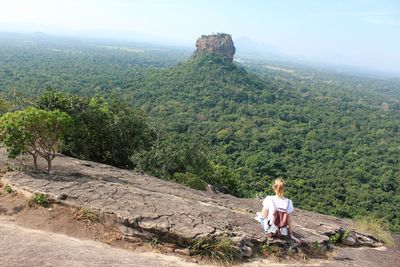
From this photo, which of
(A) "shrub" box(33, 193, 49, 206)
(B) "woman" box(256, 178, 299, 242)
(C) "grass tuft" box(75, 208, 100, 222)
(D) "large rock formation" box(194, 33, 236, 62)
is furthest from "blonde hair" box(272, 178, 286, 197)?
(D) "large rock formation" box(194, 33, 236, 62)

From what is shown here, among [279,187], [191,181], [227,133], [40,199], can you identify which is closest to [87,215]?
[40,199]

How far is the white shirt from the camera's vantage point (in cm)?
734

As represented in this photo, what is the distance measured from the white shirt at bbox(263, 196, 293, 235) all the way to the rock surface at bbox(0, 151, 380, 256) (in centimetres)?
25

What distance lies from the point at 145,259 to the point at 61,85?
277 ft

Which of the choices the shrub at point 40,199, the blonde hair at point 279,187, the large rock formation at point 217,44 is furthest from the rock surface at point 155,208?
the large rock formation at point 217,44

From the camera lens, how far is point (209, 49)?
9681 cm

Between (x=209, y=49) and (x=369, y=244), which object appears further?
(x=209, y=49)

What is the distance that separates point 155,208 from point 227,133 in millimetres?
51969

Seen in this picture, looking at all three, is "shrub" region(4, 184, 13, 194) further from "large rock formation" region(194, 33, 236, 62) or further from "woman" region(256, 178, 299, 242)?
"large rock formation" region(194, 33, 236, 62)

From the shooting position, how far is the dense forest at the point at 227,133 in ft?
54.6

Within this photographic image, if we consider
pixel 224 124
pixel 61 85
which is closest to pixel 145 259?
pixel 224 124

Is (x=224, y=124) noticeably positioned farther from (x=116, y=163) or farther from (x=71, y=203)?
(x=71, y=203)

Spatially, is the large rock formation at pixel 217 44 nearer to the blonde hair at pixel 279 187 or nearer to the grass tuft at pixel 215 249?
the blonde hair at pixel 279 187

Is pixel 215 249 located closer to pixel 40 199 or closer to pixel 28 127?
pixel 40 199
